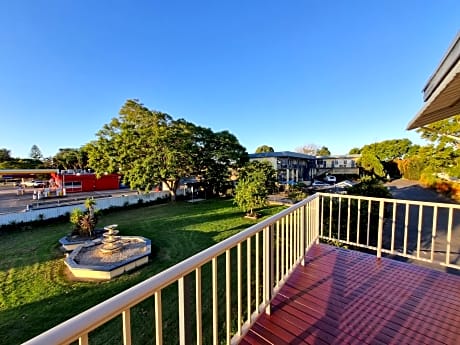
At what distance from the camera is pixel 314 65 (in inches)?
354

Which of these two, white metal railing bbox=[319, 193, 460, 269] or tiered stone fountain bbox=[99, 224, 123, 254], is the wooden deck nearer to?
white metal railing bbox=[319, 193, 460, 269]

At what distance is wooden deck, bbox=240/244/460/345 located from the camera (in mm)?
1632

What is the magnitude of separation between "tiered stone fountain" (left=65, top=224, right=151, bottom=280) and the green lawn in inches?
10.0

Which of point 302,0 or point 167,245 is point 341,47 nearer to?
point 302,0

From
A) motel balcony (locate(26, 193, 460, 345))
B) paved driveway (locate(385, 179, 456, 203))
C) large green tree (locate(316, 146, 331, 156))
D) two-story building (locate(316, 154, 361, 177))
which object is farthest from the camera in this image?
large green tree (locate(316, 146, 331, 156))

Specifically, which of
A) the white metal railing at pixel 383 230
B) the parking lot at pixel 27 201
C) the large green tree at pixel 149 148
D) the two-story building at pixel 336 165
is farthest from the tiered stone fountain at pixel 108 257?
the two-story building at pixel 336 165

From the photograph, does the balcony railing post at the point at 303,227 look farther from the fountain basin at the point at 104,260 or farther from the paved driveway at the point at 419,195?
the paved driveway at the point at 419,195

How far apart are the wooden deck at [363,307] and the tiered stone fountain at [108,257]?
485 cm

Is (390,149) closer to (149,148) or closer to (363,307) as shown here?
(149,148)

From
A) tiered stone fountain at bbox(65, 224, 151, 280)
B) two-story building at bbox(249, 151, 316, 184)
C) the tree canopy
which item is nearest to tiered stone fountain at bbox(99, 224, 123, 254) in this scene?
tiered stone fountain at bbox(65, 224, 151, 280)

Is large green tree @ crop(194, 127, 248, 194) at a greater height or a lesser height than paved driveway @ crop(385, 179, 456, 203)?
greater

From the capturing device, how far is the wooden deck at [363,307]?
163cm

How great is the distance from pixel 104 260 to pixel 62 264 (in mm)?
1245

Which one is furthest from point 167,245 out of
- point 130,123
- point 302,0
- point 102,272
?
point 130,123
